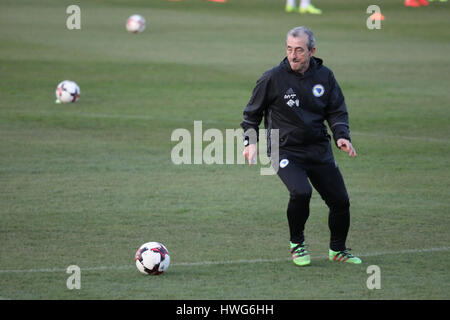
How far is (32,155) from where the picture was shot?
1328cm

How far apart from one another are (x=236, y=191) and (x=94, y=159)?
274 centimetres

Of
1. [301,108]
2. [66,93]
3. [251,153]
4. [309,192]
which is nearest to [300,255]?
[309,192]

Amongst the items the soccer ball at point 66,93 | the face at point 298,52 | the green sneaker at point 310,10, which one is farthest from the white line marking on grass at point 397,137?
the green sneaker at point 310,10

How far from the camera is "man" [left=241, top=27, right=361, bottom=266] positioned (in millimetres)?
7777

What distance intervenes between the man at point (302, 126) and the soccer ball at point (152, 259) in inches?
45.7

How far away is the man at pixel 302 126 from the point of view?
7777 mm

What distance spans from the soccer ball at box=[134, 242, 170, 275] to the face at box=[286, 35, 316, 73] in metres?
2.05

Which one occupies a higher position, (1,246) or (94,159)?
(94,159)

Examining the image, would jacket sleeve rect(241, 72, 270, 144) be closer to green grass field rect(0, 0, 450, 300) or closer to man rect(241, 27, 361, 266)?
man rect(241, 27, 361, 266)

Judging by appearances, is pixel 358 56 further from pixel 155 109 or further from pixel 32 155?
pixel 32 155

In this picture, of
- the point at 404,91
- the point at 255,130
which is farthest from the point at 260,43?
the point at 255,130

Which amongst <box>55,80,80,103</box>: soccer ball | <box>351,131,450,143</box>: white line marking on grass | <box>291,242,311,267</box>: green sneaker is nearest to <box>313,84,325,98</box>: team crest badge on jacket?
<box>291,242,311,267</box>: green sneaker

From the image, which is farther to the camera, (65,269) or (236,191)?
(236,191)

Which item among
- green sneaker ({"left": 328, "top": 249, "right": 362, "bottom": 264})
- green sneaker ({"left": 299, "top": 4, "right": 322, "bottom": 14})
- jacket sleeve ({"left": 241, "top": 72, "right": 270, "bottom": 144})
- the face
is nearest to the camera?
the face
